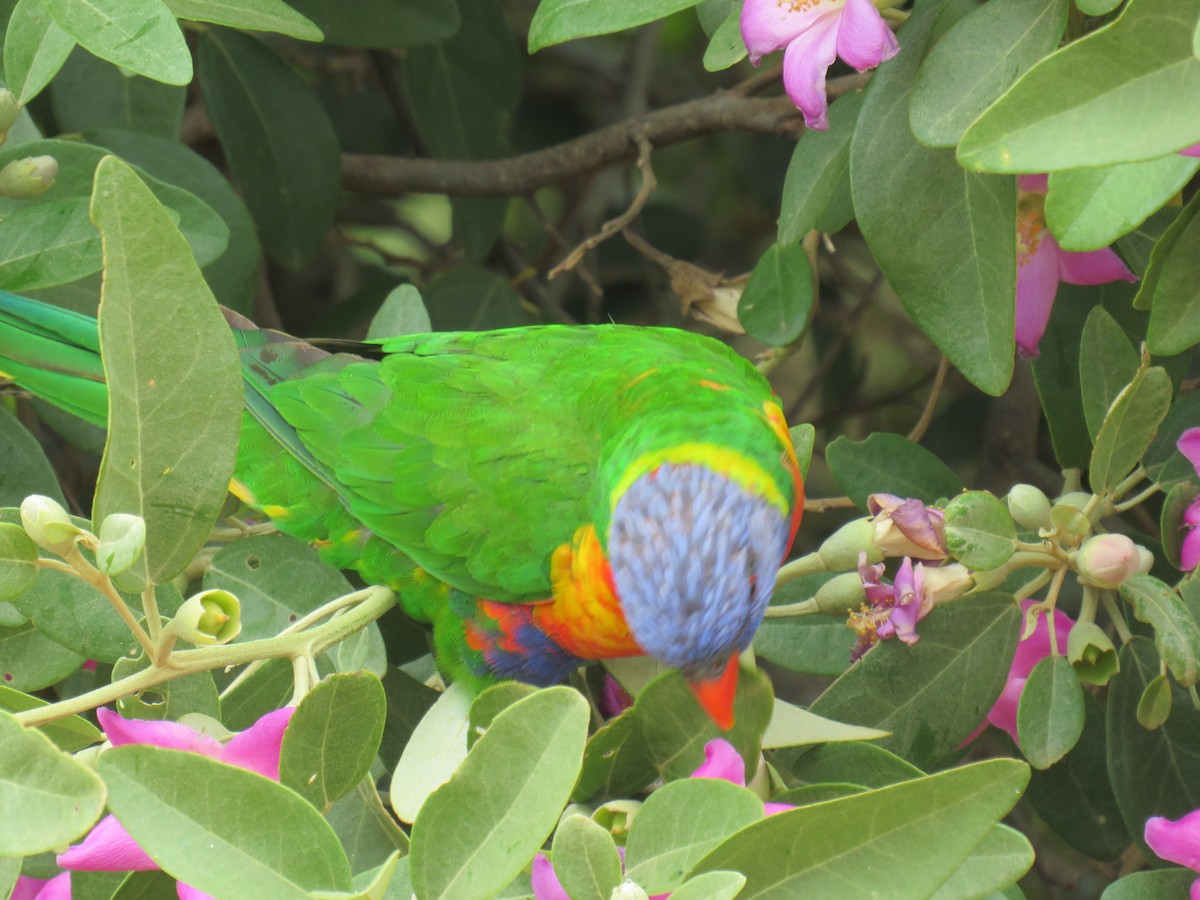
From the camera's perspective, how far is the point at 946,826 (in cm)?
79

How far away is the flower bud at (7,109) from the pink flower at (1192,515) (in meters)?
1.22

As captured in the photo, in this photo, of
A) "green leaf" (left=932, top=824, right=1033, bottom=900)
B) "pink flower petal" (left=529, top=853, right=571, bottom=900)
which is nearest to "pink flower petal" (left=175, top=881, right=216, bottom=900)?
"pink flower petal" (left=529, top=853, right=571, bottom=900)

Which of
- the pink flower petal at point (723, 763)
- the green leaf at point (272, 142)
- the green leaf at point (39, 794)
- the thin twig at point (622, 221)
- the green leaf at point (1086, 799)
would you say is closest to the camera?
the green leaf at point (39, 794)

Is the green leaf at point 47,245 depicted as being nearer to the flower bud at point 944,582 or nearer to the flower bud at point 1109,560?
the flower bud at point 944,582

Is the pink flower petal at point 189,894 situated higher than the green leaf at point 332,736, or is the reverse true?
the green leaf at point 332,736

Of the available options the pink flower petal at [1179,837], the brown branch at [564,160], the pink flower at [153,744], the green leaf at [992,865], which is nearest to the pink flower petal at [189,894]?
the pink flower at [153,744]

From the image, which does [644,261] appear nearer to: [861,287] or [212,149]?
[861,287]

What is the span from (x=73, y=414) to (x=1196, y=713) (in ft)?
4.47

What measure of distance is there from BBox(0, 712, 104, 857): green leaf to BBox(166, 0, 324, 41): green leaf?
0.69 m

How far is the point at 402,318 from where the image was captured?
1.62 metres

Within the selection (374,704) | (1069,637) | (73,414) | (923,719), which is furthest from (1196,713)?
(73,414)

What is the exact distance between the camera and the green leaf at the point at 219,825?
0.78 metres

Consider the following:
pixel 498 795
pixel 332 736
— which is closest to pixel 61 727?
pixel 332 736

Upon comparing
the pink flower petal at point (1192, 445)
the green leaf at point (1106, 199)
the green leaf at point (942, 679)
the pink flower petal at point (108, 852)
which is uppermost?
the green leaf at point (1106, 199)
